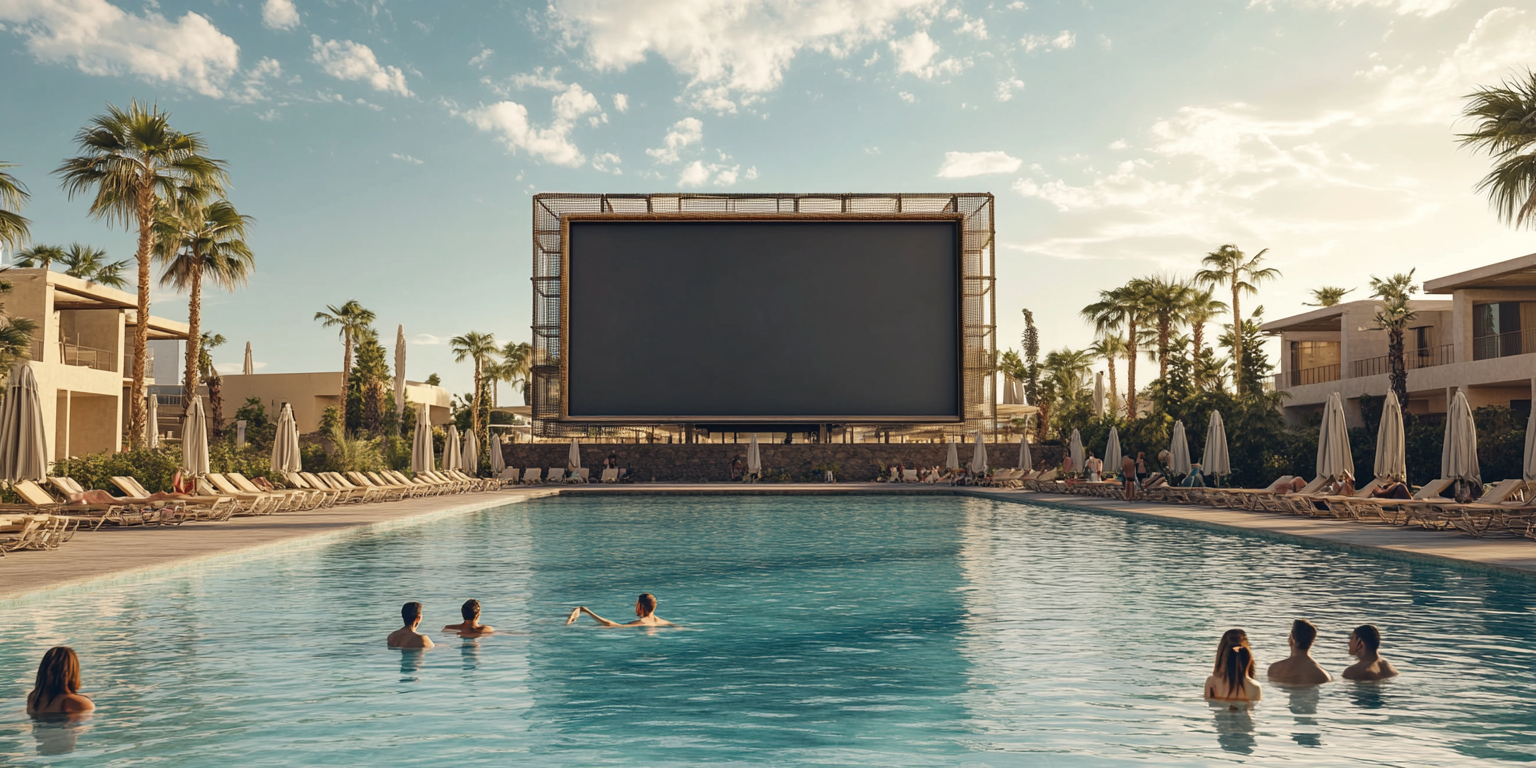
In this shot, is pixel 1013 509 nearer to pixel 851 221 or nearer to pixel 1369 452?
pixel 1369 452

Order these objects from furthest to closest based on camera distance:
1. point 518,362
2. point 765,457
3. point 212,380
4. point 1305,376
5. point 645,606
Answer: point 518,362 → point 212,380 → point 1305,376 → point 765,457 → point 645,606

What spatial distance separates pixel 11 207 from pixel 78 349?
46.1 ft

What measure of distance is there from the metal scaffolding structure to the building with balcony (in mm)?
10223

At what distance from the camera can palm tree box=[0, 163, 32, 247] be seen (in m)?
17.3

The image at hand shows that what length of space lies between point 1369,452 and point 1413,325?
9.66m

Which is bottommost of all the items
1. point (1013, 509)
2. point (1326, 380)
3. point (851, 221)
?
point (1013, 509)

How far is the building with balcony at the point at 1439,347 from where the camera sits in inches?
1080

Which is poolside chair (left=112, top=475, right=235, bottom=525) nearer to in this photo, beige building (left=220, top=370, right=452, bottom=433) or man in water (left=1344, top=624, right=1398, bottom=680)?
man in water (left=1344, top=624, right=1398, bottom=680)

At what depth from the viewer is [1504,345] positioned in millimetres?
29188

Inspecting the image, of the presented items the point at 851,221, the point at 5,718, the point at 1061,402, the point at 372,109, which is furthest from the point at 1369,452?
the point at 5,718

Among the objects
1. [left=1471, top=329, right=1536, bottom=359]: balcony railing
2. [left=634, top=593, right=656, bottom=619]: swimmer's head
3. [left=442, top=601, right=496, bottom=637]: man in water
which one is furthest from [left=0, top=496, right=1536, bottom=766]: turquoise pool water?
[left=1471, top=329, right=1536, bottom=359]: balcony railing

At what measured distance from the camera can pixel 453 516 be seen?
66.1ft

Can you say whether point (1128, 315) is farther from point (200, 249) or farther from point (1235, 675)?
point (1235, 675)

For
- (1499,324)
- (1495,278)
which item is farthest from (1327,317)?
(1495,278)
